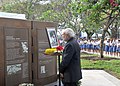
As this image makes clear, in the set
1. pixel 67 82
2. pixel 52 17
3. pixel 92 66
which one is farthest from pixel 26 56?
pixel 52 17

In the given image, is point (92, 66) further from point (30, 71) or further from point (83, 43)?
Answer: point (83, 43)

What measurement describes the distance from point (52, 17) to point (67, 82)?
22.7 m

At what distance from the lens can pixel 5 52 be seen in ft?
25.1

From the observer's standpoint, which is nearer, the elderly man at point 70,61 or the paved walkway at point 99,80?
the elderly man at point 70,61

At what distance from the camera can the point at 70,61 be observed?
22.9 feet

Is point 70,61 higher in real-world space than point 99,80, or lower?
higher

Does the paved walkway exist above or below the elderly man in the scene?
below

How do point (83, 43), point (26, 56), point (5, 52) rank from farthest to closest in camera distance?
point (83, 43)
point (26, 56)
point (5, 52)

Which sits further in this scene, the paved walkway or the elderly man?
the paved walkway

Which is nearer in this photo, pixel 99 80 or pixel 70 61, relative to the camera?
pixel 70 61

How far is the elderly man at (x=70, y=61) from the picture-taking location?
6891 mm

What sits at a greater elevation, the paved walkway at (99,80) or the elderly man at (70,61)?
the elderly man at (70,61)

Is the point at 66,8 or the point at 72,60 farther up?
the point at 66,8

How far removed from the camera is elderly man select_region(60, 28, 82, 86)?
689 centimetres
